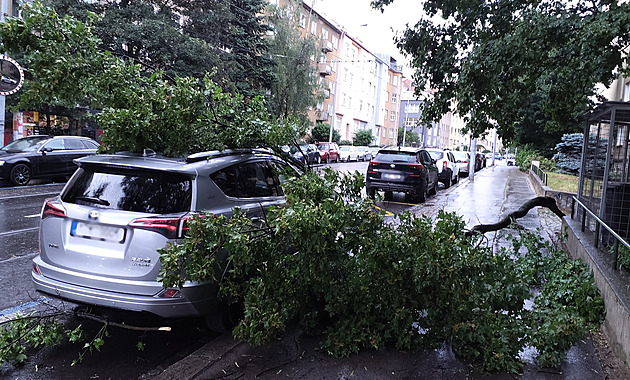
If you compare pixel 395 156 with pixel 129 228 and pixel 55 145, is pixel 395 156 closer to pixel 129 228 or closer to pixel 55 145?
pixel 55 145

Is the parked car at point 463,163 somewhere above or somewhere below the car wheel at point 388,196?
above

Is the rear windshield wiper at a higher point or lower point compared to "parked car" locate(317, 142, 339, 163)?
lower

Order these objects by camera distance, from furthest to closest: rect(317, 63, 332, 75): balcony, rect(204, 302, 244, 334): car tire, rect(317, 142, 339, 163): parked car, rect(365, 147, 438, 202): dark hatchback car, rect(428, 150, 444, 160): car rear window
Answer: rect(317, 63, 332, 75): balcony → rect(317, 142, 339, 163): parked car → rect(428, 150, 444, 160): car rear window → rect(365, 147, 438, 202): dark hatchback car → rect(204, 302, 244, 334): car tire

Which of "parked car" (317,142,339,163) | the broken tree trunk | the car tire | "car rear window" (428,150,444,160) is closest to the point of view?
the car tire

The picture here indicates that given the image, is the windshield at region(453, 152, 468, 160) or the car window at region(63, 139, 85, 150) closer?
the car window at region(63, 139, 85, 150)

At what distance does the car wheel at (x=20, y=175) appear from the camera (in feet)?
48.1

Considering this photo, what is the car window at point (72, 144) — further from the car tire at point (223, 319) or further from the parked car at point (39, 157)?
the car tire at point (223, 319)

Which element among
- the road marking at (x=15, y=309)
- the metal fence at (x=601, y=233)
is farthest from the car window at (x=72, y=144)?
the metal fence at (x=601, y=233)

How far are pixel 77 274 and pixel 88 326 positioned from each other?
0.88 meters

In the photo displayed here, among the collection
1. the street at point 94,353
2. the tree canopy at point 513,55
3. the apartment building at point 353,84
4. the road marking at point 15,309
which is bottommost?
the street at point 94,353

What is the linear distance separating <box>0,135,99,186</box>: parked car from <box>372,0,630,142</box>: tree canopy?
443 inches

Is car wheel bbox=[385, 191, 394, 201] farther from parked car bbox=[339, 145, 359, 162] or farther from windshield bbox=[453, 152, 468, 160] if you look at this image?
parked car bbox=[339, 145, 359, 162]

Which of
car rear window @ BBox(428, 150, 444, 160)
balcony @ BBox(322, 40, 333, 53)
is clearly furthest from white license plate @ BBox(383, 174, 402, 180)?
balcony @ BBox(322, 40, 333, 53)

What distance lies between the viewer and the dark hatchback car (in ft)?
49.3
